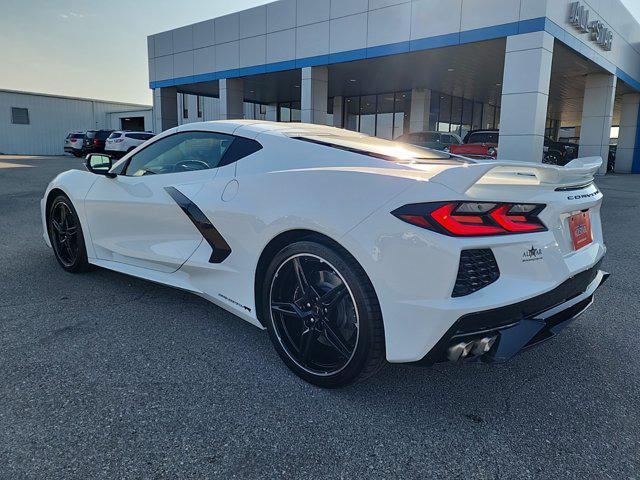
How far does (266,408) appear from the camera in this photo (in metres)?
2.26

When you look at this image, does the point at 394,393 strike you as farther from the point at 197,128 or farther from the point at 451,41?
the point at 451,41

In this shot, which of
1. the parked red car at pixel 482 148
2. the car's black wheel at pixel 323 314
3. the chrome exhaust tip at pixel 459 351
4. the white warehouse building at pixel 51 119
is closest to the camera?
the chrome exhaust tip at pixel 459 351

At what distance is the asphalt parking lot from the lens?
1877mm

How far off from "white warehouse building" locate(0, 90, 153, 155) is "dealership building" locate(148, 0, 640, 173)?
66.5 ft

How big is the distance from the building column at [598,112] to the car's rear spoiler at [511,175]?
19334 mm

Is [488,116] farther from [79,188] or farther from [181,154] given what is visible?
[181,154]

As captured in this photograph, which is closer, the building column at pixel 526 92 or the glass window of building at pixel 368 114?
the building column at pixel 526 92

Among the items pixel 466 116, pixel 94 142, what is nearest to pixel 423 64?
pixel 466 116

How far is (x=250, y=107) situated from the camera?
3288 centimetres

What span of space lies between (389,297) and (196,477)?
104 cm

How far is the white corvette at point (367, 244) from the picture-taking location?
197cm

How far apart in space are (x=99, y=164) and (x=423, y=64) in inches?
637

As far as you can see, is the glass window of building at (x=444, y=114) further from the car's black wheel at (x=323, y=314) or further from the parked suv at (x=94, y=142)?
the car's black wheel at (x=323, y=314)

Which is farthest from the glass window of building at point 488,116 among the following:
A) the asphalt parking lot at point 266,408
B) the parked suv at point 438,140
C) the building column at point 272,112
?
the asphalt parking lot at point 266,408
